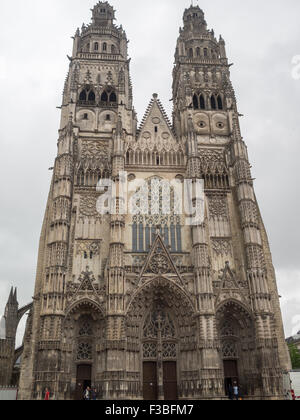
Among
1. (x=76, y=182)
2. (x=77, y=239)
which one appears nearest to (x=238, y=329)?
(x=77, y=239)

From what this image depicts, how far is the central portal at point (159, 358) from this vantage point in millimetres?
24844

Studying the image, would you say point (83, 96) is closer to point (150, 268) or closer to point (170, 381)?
point (150, 268)

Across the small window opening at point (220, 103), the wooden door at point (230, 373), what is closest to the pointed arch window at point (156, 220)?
the wooden door at point (230, 373)

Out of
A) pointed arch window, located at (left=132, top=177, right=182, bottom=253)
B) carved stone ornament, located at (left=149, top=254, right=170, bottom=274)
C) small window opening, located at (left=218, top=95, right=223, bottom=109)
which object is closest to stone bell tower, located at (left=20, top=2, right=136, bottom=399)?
pointed arch window, located at (left=132, top=177, right=182, bottom=253)

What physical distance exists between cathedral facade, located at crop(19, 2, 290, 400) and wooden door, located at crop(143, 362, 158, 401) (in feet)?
0.23

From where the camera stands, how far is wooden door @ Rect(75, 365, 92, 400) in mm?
24281

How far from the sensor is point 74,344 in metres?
25.2

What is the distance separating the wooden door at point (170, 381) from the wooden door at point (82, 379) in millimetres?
5148

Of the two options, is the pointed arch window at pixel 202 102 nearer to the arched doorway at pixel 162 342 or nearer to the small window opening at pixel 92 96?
the small window opening at pixel 92 96

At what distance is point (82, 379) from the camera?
24.6 metres

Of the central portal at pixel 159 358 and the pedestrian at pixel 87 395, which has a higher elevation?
the central portal at pixel 159 358

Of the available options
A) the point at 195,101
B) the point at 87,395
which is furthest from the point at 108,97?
the point at 87,395

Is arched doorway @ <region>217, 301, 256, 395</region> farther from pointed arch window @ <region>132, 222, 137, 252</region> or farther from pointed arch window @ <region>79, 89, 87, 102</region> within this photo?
pointed arch window @ <region>79, 89, 87, 102</region>
